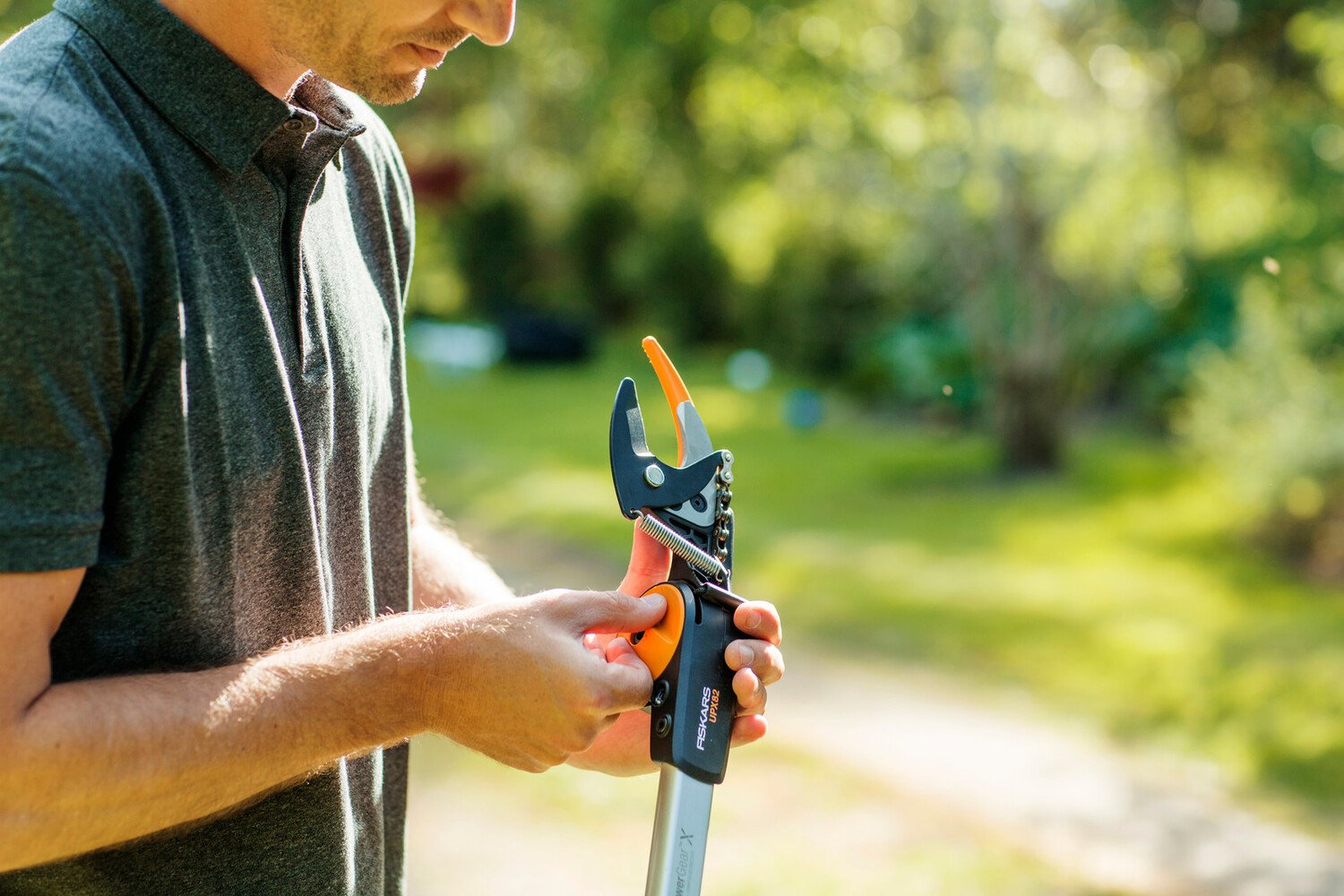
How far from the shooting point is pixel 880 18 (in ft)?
40.3

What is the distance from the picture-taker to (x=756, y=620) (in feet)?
5.04

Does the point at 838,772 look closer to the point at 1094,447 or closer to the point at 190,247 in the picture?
the point at 190,247

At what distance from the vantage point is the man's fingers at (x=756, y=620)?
5.02 ft

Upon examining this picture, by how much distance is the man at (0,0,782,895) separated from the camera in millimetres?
1096

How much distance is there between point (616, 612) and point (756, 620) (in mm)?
186

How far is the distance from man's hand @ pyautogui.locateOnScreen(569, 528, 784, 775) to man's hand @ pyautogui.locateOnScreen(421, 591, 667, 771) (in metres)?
0.04

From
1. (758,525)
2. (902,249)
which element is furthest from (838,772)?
(902,249)

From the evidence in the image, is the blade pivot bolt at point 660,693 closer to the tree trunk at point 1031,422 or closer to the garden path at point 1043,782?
the garden path at point 1043,782

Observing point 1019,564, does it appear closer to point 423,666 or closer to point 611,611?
point 611,611

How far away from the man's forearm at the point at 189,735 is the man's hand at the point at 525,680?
40mm

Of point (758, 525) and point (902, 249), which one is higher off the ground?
point (902, 249)

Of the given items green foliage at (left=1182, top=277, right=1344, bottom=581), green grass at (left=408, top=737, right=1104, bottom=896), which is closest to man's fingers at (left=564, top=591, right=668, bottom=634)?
green grass at (left=408, top=737, right=1104, bottom=896)

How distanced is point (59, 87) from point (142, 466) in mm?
341

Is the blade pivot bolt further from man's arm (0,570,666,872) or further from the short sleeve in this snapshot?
the short sleeve
